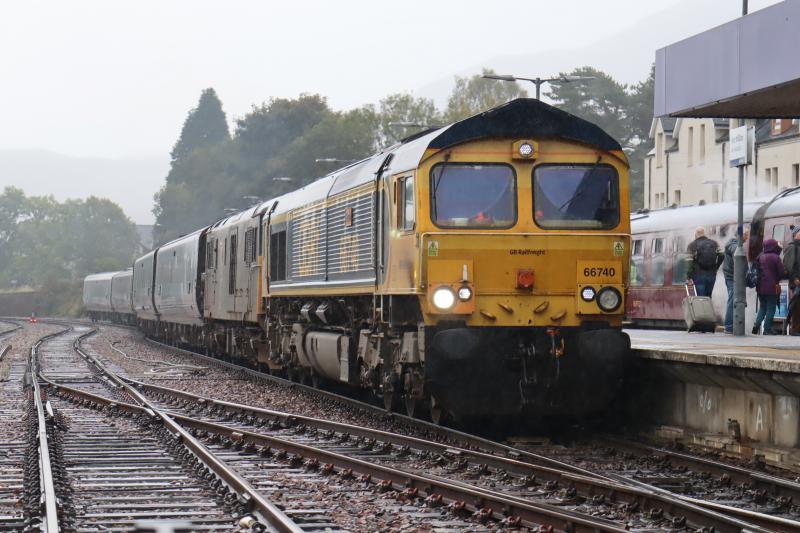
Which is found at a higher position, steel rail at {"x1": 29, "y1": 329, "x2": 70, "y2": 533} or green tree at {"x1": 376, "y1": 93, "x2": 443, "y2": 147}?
green tree at {"x1": 376, "y1": 93, "x2": 443, "y2": 147}

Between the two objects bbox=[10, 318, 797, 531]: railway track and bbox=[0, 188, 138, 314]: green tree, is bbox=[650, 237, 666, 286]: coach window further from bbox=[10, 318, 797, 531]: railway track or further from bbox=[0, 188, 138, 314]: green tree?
bbox=[0, 188, 138, 314]: green tree

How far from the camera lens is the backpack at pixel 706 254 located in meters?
19.9

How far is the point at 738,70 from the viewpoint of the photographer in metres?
14.5

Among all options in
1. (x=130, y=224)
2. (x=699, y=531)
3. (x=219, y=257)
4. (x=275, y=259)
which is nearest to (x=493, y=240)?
(x=699, y=531)

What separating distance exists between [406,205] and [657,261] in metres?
18.0

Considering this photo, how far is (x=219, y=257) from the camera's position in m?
29.1

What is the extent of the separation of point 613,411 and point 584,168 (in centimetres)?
282

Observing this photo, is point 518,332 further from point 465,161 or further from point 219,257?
point 219,257

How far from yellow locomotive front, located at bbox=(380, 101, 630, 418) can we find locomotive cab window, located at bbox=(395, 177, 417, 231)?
0.23 ft

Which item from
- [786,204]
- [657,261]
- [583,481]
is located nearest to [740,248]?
[786,204]

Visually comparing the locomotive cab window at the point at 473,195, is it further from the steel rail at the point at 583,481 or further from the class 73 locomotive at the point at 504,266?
the steel rail at the point at 583,481

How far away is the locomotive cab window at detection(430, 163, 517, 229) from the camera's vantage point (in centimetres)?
1303

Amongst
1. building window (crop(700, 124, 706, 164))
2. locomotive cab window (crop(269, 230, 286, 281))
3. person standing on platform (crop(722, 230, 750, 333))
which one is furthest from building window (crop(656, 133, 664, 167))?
locomotive cab window (crop(269, 230, 286, 281))

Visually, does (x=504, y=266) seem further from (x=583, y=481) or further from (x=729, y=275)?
(x=729, y=275)
